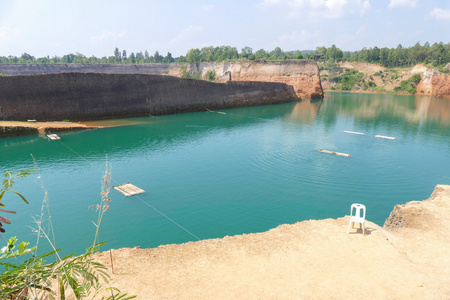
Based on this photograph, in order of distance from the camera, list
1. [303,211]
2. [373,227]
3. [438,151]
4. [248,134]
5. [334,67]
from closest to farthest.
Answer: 1. [373,227]
2. [303,211]
3. [438,151]
4. [248,134]
5. [334,67]

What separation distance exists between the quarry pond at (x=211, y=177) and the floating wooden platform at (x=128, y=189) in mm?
238

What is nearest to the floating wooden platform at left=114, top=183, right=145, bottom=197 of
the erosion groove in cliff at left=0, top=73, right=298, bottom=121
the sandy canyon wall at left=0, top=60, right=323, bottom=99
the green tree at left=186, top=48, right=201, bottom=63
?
the erosion groove in cliff at left=0, top=73, right=298, bottom=121

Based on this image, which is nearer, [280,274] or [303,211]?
[280,274]

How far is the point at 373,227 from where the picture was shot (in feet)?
28.8

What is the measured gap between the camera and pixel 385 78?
2923 inches

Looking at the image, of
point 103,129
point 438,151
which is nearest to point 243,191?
point 438,151

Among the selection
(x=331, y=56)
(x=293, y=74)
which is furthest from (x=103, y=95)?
(x=331, y=56)

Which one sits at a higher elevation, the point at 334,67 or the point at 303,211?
the point at 334,67

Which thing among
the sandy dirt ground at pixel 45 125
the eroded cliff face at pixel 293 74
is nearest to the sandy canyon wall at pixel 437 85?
the eroded cliff face at pixel 293 74

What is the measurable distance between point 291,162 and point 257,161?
194 cm

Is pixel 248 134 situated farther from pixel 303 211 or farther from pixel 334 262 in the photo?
pixel 334 262

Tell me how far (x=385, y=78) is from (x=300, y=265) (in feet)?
263

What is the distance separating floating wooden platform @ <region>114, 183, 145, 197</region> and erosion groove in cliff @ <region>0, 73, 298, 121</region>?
19.1 m

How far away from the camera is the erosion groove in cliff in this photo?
25859 millimetres
